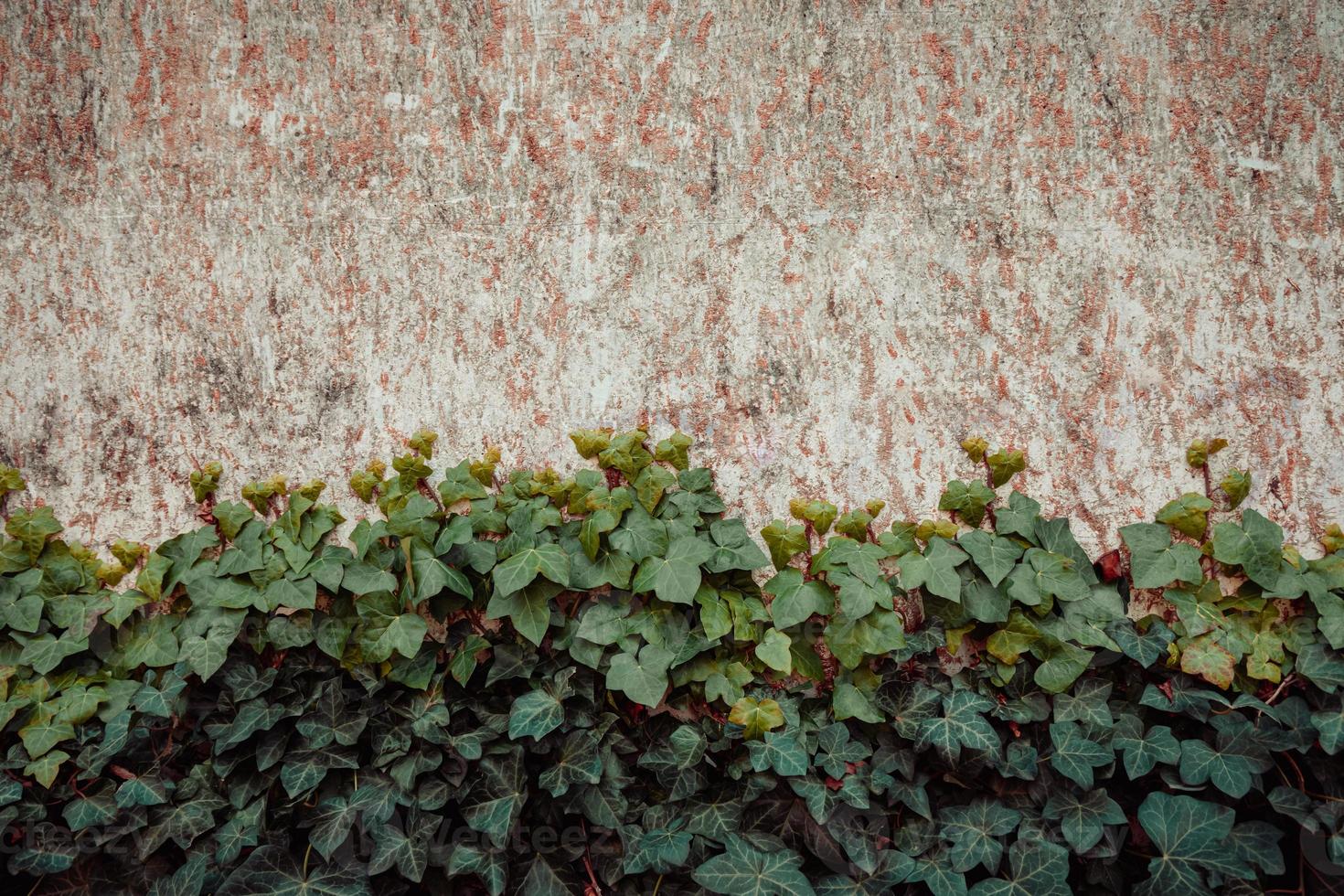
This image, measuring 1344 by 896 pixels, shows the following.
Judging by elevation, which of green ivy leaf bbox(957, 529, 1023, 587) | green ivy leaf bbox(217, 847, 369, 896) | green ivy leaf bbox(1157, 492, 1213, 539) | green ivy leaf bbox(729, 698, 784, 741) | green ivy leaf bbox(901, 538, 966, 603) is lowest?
green ivy leaf bbox(217, 847, 369, 896)

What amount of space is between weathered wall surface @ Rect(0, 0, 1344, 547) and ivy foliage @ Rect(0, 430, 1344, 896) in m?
0.19

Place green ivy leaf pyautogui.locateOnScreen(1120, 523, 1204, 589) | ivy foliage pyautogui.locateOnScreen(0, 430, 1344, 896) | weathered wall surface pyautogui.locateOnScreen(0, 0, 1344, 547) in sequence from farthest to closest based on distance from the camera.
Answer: weathered wall surface pyautogui.locateOnScreen(0, 0, 1344, 547)
green ivy leaf pyautogui.locateOnScreen(1120, 523, 1204, 589)
ivy foliage pyautogui.locateOnScreen(0, 430, 1344, 896)

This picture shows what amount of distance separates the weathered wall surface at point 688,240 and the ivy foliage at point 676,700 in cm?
19

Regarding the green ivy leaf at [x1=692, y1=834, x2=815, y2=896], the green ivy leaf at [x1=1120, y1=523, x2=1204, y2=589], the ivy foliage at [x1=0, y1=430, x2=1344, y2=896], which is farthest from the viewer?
the green ivy leaf at [x1=1120, y1=523, x2=1204, y2=589]

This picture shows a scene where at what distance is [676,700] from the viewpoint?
206 cm

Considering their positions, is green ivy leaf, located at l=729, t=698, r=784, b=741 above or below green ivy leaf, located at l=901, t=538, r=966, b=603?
below

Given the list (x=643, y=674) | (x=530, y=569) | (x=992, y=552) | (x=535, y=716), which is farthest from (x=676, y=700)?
(x=992, y=552)

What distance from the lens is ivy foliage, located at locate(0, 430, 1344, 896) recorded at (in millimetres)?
1839

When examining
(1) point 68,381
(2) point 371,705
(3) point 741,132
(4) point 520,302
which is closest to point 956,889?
(2) point 371,705

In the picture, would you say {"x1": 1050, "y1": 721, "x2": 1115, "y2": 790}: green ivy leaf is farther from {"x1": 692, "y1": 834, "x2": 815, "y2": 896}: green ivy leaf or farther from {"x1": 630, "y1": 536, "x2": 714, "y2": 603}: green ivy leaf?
{"x1": 630, "y1": 536, "x2": 714, "y2": 603}: green ivy leaf

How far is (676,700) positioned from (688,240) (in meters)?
1.29

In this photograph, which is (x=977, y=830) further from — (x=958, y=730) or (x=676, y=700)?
(x=676, y=700)

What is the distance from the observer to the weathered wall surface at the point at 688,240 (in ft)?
6.75

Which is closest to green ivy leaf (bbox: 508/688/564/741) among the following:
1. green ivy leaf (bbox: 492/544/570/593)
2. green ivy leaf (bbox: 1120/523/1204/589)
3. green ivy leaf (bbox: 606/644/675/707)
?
green ivy leaf (bbox: 606/644/675/707)
